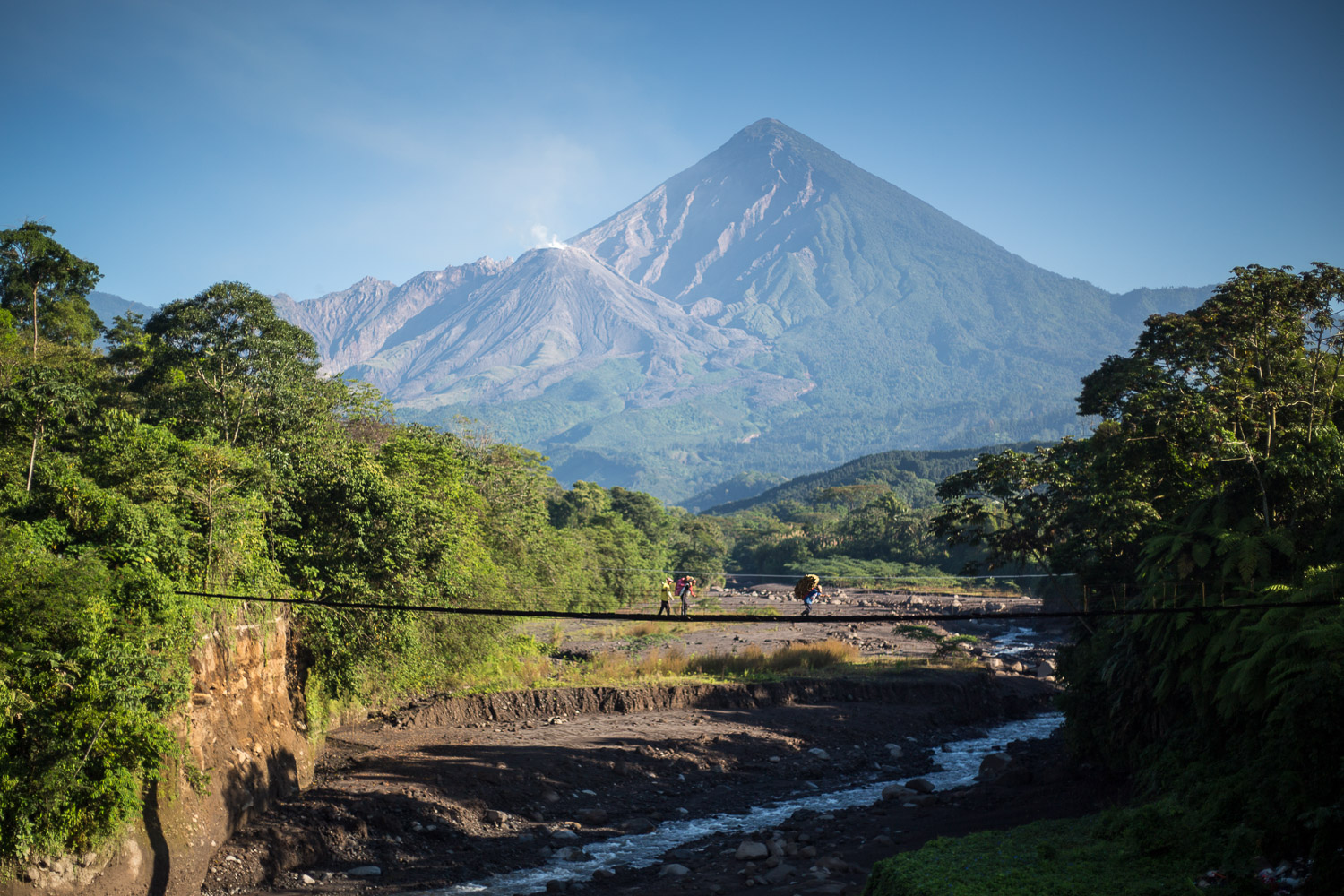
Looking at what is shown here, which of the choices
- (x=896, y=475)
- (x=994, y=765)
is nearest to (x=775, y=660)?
(x=994, y=765)

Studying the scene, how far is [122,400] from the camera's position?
26.5 meters

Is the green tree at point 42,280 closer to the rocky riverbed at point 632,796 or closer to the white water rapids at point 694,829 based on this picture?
the rocky riverbed at point 632,796

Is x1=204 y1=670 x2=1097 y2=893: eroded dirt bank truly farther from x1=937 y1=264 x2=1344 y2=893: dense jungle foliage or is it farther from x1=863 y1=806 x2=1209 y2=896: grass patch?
x1=937 y1=264 x2=1344 y2=893: dense jungle foliage

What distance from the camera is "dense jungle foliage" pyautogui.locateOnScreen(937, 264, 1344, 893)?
35.2 ft

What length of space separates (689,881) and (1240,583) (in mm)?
9995

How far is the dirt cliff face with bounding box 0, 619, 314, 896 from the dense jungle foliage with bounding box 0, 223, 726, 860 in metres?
0.41

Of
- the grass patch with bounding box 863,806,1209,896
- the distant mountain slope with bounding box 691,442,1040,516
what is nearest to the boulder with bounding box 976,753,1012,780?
the grass patch with bounding box 863,806,1209,896

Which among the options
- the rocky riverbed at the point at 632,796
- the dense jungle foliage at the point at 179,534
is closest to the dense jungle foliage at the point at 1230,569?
the rocky riverbed at the point at 632,796

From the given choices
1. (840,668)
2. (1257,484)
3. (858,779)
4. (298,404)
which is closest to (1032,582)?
(840,668)

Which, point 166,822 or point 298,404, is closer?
point 166,822

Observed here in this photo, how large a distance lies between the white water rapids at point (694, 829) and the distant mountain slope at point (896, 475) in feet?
342

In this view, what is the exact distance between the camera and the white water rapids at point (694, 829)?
15.6 metres

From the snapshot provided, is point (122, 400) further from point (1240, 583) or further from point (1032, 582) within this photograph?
point (1032, 582)

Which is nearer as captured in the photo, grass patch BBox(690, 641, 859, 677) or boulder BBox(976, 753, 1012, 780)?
boulder BBox(976, 753, 1012, 780)
